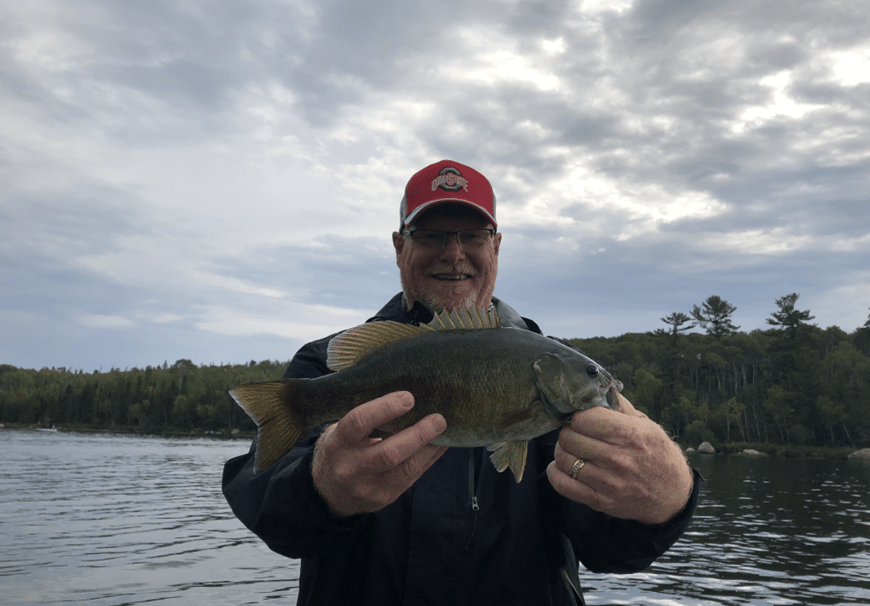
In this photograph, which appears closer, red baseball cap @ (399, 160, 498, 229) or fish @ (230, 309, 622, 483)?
fish @ (230, 309, 622, 483)

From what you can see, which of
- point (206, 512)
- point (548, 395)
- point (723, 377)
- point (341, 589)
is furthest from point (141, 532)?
point (723, 377)

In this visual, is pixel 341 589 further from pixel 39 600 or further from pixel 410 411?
pixel 39 600

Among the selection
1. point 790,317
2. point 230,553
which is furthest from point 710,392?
point 230,553

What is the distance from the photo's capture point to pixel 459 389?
123 inches

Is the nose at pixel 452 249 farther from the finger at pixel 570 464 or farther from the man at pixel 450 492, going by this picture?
the finger at pixel 570 464

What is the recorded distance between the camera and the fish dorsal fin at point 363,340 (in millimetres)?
3342

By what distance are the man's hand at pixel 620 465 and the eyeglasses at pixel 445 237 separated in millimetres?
2067

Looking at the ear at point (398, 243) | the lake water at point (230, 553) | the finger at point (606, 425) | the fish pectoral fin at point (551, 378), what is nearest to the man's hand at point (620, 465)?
the finger at point (606, 425)

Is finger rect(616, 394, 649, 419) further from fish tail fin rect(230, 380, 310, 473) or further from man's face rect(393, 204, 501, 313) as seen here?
man's face rect(393, 204, 501, 313)

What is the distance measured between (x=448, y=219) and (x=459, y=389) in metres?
2.02

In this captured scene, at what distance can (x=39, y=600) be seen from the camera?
48.1 feet

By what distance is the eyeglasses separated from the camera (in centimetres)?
480

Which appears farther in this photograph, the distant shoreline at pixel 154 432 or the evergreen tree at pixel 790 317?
the distant shoreline at pixel 154 432

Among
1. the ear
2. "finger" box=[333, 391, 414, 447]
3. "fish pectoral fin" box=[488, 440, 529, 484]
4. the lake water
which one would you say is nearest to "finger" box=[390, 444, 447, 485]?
"finger" box=[333, 391, 414, 447]
